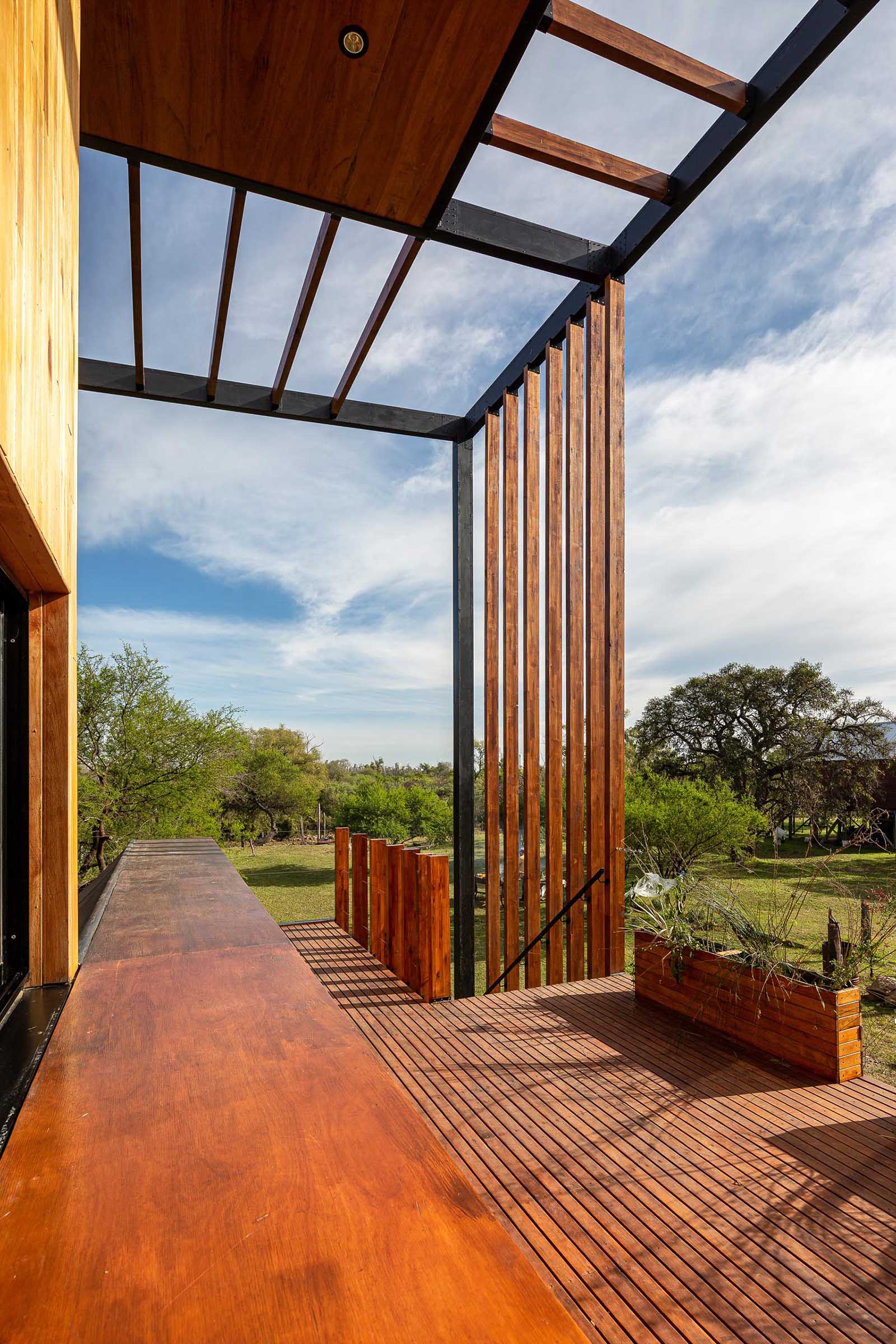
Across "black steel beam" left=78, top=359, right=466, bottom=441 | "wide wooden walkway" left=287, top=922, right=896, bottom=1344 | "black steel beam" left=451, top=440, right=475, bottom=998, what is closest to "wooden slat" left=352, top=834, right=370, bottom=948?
"black steel beam" left=451, top=440, right=475, bottom=998

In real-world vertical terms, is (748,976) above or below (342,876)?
above

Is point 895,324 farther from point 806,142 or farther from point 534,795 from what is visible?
point 534,795

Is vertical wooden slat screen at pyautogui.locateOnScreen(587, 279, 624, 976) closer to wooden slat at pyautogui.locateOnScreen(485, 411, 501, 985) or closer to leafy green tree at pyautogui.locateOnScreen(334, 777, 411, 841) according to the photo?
wooden slat at pyautogui.locateOnScreen(485, 411, 501, 985)

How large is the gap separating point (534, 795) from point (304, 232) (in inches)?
142

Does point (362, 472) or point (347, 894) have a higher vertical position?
point (362, 472)

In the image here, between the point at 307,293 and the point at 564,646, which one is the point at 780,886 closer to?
the point at 564,646

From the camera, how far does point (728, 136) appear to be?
2625mm

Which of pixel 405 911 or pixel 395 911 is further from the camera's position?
pixel 395 911

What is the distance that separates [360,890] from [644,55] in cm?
456

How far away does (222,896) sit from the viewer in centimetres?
253

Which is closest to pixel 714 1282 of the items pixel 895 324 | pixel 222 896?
pixel 222 896

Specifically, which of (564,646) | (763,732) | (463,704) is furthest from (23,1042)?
(763,732)

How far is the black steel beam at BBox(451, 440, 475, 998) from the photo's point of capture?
4.66 m

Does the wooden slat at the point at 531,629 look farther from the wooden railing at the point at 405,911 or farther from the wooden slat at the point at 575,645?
the wooden railing at the point at 405,911
